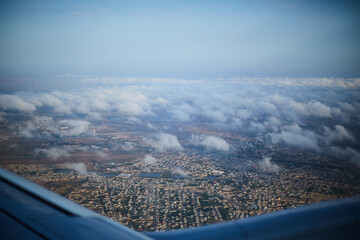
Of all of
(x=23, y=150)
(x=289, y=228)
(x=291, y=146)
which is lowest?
(x=291, y=146)

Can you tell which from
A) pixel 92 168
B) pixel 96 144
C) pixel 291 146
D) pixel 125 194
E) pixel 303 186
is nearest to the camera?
pixel 125 194

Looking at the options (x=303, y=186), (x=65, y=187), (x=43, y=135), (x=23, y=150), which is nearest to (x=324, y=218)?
(x=65, y=187)

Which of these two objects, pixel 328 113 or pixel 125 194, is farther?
pixel 328 113

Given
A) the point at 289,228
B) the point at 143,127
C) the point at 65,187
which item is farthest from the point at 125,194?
the point at 143,127

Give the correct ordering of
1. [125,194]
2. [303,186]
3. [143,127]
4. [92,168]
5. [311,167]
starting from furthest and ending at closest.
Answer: [143,127] → [311,167] → [92,168] → [303,186] → [125,194]

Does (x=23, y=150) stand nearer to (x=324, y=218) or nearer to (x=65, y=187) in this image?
(x=65, y=187)

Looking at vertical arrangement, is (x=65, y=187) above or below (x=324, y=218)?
below
